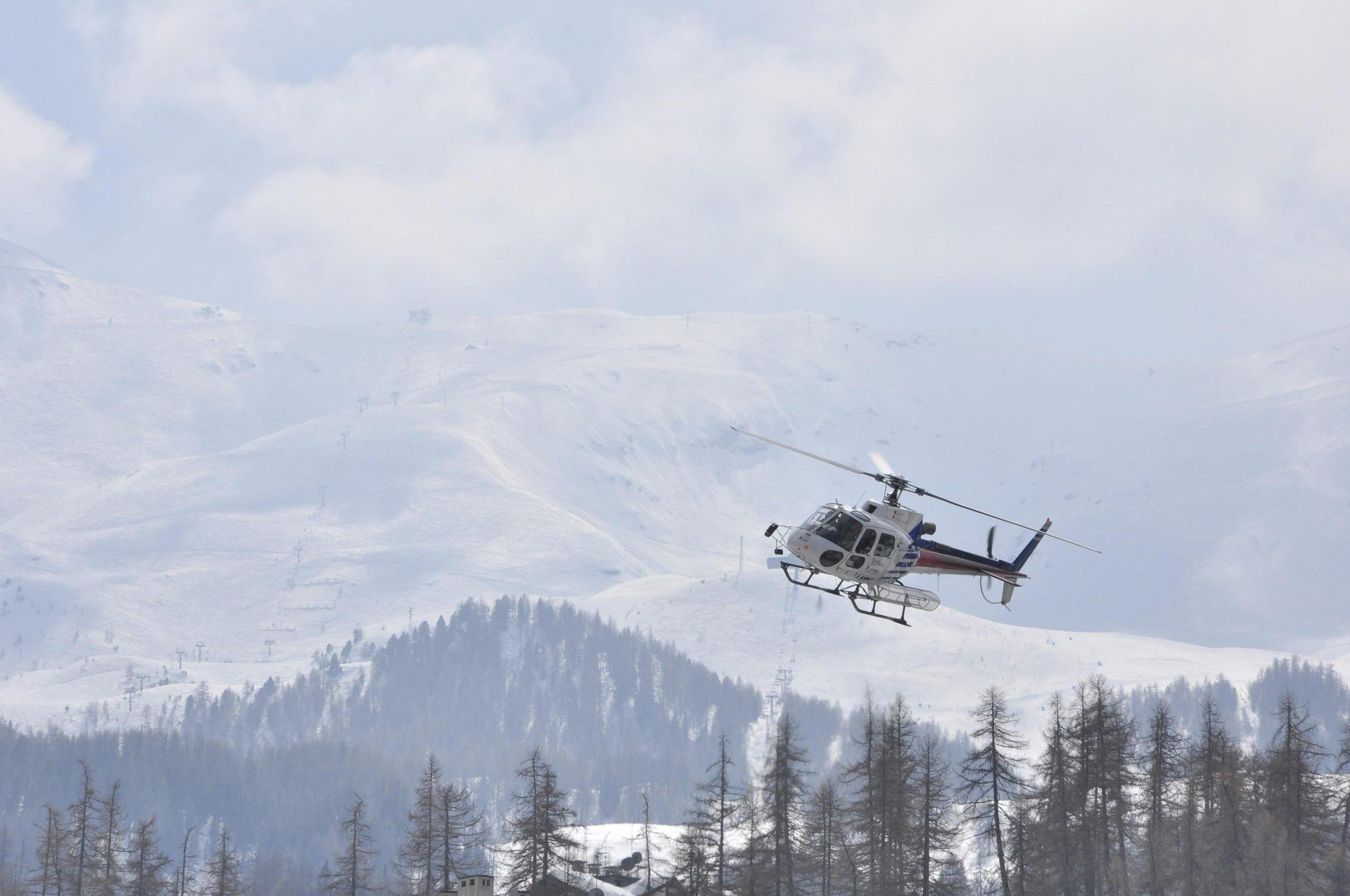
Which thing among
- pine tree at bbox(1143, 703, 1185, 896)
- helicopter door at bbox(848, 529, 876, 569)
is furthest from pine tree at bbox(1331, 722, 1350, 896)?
helicopter door at bbox(848, 529, 876, 569)

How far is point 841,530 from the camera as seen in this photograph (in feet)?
171

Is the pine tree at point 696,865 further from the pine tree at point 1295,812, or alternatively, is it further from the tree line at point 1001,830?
the pine tree at point 1295,812

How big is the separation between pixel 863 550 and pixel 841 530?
0.97 m

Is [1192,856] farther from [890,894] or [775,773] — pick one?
[775,773]

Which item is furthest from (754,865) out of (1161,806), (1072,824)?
(1161,806)

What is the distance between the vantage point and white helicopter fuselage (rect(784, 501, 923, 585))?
51.9 meters

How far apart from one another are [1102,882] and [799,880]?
43.4 ft

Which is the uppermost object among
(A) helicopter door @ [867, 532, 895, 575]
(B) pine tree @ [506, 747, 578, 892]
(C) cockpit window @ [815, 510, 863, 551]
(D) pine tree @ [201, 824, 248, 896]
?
(C) cockpit window @ [815, 510, 863, 551]

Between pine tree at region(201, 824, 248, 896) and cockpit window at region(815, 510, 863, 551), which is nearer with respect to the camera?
cockpit window at region(815, 510, 863, 551)

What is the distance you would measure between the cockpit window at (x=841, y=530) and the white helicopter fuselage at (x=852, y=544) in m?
0.02

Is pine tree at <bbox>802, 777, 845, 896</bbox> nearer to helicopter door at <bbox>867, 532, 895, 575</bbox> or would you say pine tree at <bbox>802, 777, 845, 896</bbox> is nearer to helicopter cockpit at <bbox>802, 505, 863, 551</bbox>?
helicopter door at <bbox>867, 532, 895, 575</bbox>

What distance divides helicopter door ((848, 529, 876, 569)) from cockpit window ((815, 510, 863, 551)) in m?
0.22

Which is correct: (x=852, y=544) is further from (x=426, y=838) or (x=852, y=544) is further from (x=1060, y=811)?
(x=426, y=838)

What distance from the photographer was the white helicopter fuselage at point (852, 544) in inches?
2044
